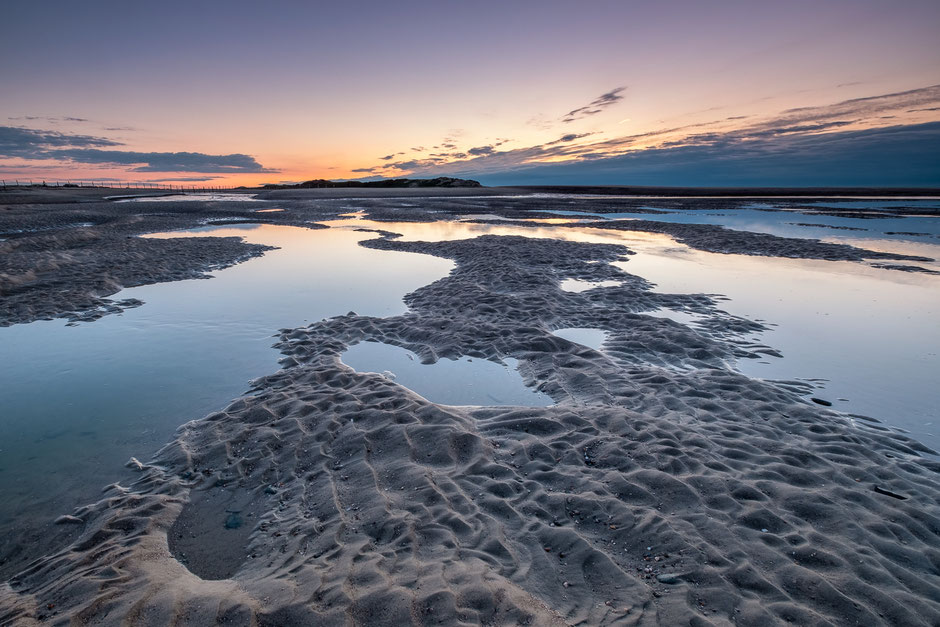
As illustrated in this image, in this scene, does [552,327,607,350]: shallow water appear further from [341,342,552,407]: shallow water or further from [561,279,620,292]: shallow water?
[561,279,620,292]: shallow water

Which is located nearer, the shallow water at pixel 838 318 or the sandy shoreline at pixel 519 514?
the sandy shoreline at pixel 519 514

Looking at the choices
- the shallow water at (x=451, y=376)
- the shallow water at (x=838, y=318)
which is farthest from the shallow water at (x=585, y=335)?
the shallow water at (x=838, y=318)

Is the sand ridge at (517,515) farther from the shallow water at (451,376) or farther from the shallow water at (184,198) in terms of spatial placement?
the shallow water at (184,198)

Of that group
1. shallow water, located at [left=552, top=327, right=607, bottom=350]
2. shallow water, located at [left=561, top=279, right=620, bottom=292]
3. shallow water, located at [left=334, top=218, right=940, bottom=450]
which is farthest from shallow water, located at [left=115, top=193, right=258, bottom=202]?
shallow water, located at [left=552, top=327, right=607, bottom=350]

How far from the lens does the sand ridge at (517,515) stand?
3371mm

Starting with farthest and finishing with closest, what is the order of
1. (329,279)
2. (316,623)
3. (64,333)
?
(329,279), (64,333), (316,623)

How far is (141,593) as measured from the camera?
135 inches

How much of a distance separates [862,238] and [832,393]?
27.3 m

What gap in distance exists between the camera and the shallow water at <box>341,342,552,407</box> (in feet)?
23.2

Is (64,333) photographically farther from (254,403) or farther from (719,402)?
(719,402)

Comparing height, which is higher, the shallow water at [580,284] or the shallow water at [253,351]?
the shallow water at [580,284]

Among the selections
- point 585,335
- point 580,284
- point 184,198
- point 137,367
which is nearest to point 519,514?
point 585,335

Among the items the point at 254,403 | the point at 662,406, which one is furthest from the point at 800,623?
the point at 254,403

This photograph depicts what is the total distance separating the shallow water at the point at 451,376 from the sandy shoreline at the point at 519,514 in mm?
366
